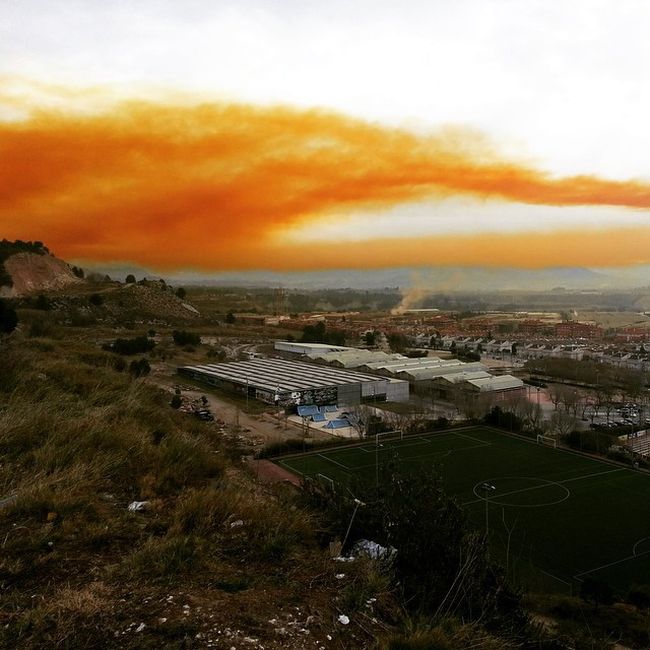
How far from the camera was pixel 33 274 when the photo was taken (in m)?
60.0

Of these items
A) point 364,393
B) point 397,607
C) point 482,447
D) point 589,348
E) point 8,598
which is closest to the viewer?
point 8,598

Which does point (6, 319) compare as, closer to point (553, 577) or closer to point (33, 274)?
point (553, 577)

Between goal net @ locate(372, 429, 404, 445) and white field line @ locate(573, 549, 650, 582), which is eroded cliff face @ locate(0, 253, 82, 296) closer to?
goal net @ locate(372, 429, 404, 445)

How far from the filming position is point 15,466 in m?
4.17

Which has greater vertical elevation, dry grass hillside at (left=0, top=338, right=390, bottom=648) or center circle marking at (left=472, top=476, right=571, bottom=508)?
dry grass hillside at (left=0, top=338, right=390, bottom=648)

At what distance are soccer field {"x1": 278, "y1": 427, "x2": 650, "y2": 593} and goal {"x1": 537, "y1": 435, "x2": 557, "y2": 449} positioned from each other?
0.49m

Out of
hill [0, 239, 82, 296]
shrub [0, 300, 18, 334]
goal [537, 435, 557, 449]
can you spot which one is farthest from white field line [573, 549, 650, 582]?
hill [0, 239, 82, 296]

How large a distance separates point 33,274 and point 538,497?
2365 inches

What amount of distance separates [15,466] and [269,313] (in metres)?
85.2

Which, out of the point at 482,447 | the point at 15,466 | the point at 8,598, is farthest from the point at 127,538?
the point at 482,447

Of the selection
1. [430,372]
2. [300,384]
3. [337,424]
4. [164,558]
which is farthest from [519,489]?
[430,372]

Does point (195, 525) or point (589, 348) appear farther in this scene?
point (589, 348)

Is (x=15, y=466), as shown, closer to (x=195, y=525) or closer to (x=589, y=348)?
(x=195, y=525)

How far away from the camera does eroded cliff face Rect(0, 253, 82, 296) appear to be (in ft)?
185
